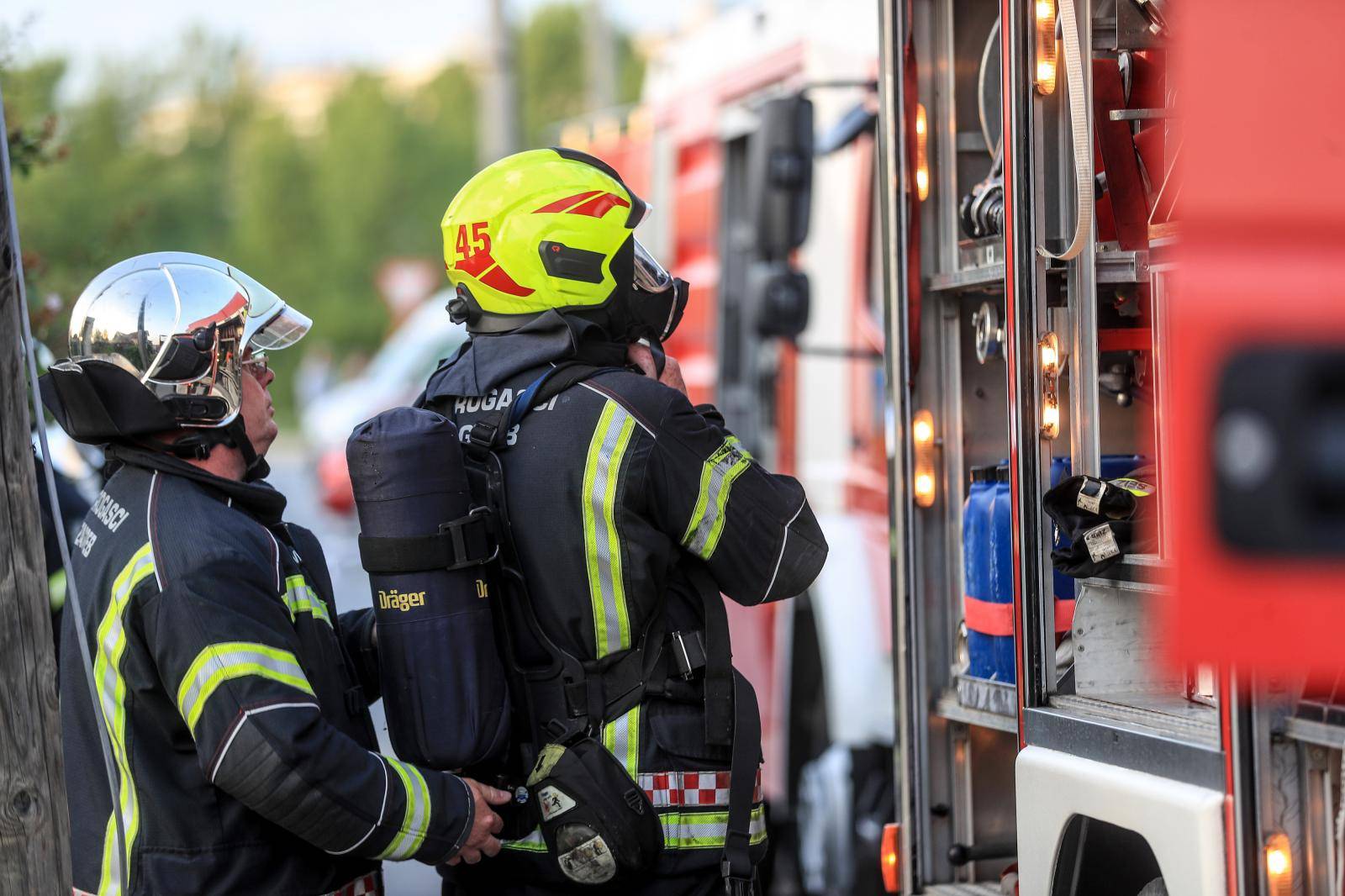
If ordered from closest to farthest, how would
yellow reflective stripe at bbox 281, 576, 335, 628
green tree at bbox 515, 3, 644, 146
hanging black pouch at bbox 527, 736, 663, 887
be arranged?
yellow reflective stripe at bbox 281, 576, 335, 628
hanging black pouch at bbox 527, 736, 663, 887
green tree at bbox 515, 3, 644, 146

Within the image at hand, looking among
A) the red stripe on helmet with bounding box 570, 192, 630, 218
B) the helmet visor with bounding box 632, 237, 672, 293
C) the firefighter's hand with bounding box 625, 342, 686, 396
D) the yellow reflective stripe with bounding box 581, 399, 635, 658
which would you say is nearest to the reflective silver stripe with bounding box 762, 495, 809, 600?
the yellow reflective stripe with bounding box 581, 399, 635, 658

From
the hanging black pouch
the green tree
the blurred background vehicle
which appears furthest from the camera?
the green tree

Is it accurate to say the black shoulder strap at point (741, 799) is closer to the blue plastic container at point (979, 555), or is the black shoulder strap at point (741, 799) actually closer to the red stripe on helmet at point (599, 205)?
the blue plastic container at point (979, 555)

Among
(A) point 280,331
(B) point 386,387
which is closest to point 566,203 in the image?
(A) point 280,331

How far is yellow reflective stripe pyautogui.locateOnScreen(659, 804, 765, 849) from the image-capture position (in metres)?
3.08

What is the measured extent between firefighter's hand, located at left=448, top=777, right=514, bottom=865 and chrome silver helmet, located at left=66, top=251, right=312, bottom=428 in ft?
2.69

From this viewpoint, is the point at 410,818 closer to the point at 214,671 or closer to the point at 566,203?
the point at 214,671

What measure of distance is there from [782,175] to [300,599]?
3.51m

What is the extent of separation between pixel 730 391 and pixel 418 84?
45.5 m

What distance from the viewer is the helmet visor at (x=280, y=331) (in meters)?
3.10

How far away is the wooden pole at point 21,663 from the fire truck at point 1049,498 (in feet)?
5.92

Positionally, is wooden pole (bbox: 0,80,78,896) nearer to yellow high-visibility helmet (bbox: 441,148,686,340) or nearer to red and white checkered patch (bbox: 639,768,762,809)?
yellow high-visibility helmet (bbox: 441,148,686,340)

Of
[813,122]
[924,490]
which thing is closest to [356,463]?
[924,490]

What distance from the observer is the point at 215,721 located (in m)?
2.63
